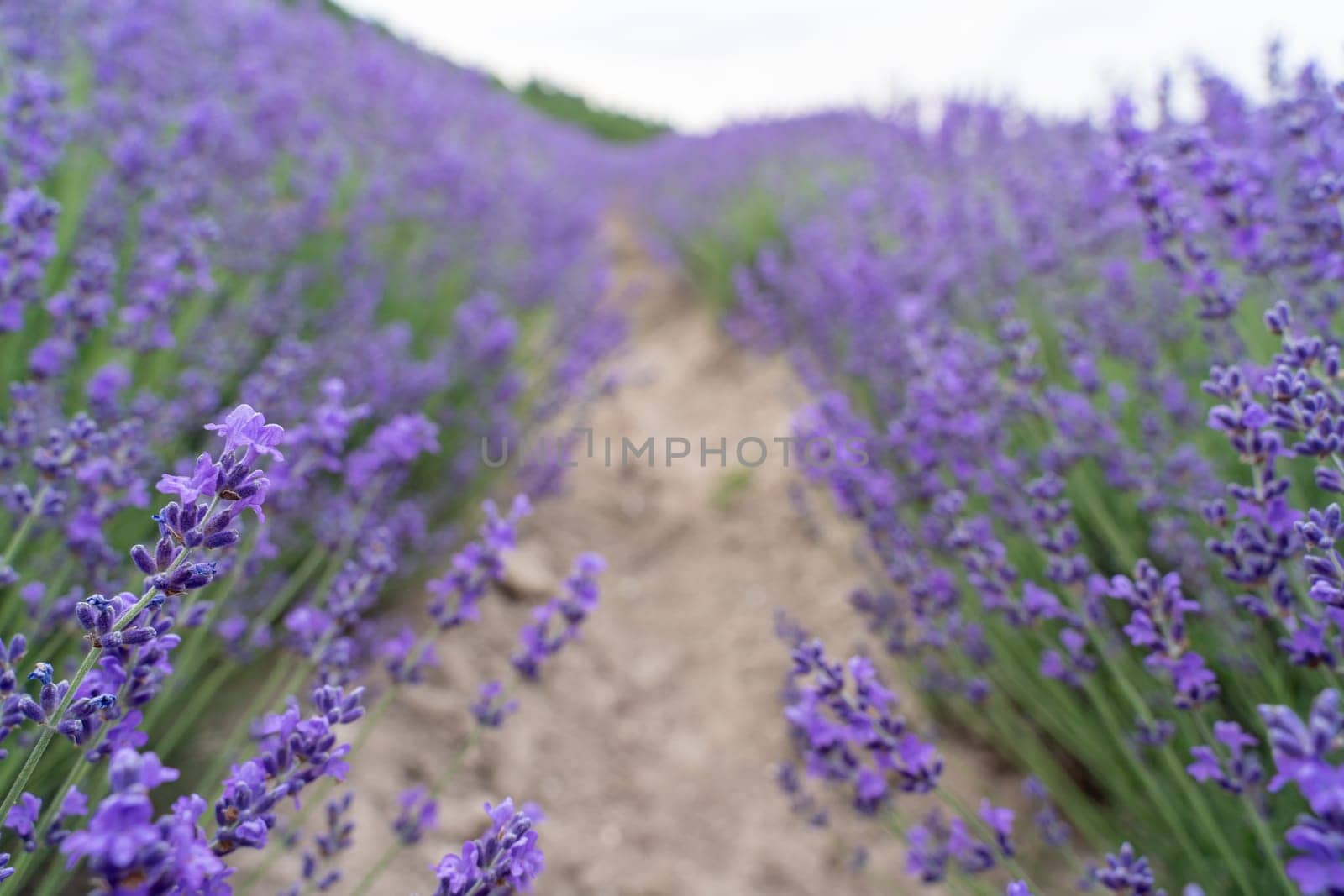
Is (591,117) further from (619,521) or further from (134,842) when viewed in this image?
(134,842)

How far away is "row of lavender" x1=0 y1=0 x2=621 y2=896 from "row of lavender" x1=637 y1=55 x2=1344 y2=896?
2.25 feet

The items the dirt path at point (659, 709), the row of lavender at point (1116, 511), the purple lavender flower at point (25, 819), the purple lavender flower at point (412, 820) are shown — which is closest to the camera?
the purple lavender flower at point (25, 819)

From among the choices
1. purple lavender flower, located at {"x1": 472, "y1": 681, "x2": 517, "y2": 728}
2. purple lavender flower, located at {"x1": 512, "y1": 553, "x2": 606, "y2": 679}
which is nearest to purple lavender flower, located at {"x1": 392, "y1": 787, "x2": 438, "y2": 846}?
purple lavender flower, located at {"x1": 472, "y1": 681, "x2": 517, "y2": 728}

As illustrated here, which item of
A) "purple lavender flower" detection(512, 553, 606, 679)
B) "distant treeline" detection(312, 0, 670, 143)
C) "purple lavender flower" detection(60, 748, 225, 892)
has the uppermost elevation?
"distant treeline" detection(312, 0, 670, 143)

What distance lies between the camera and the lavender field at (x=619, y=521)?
1095 mm

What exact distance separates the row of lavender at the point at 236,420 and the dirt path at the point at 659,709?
20 cm

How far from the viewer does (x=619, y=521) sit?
4012 mm

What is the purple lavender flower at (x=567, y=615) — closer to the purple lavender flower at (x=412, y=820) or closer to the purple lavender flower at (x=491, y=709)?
the purple lavender flower at (x=491, y=709)

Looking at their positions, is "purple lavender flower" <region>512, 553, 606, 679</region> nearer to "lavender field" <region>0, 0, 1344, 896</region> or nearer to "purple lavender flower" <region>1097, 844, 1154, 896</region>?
"lavender field" <region>0, 0, 1344, 896</region>

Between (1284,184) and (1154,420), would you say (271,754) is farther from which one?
(1284,184)

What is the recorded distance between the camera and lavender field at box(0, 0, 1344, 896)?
1.09 metres

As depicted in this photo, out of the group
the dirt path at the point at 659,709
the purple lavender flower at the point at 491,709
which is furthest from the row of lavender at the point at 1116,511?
the purple lavender flower at the point at 491,709

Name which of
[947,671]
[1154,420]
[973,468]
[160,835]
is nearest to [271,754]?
[160,835]

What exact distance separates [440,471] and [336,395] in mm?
1663
